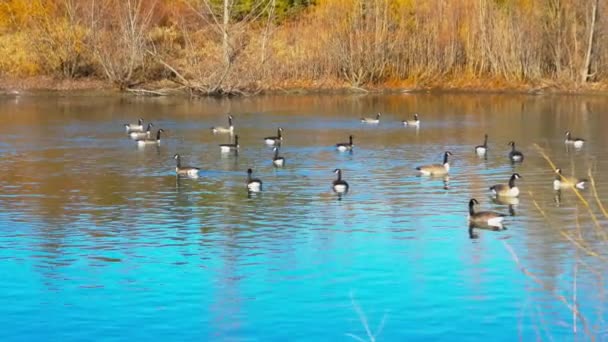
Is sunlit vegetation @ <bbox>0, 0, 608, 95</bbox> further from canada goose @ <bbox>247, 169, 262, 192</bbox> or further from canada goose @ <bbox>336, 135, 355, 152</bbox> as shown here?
canada goose @ <bbox>247, 169, 262, 192</bbox>

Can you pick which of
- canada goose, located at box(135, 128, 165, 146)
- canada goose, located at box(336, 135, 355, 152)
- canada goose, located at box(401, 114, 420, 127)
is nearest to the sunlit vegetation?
canada goose, located at box(401, 114, 420, 127)

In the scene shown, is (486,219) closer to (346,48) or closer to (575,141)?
(575,141)

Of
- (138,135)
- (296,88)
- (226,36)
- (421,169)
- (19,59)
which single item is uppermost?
(226,36)

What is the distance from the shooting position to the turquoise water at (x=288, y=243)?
39.3 ft

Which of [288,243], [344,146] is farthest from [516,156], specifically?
[288,243]

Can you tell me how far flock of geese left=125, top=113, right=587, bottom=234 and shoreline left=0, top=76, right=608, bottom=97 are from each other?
45.5 ft

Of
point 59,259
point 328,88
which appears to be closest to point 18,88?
point 328,88

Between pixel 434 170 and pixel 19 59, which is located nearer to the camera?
pixel 434 170

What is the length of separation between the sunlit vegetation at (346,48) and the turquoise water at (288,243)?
55.6 feet

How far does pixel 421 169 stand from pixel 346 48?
88.1 ft

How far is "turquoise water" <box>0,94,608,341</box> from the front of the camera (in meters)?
12.0

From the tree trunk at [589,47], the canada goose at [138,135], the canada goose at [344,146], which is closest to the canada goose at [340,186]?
the canada goose at [344,146]

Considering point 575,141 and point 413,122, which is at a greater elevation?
point 413,122

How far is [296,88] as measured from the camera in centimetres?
4972
